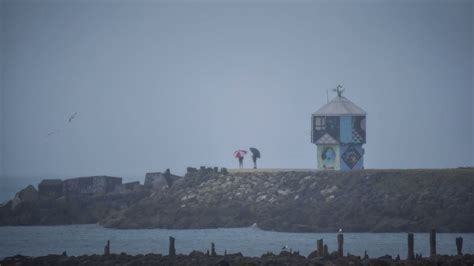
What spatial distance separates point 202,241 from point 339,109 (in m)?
16.2

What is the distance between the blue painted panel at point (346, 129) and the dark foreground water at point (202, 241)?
9.20m

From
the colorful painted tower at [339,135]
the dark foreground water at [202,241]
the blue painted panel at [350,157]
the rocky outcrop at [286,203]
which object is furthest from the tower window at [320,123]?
the dark foreground water at [202,241]

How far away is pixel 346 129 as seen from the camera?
278 ft

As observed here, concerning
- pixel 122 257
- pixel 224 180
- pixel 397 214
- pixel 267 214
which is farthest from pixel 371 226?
pixel 122 257

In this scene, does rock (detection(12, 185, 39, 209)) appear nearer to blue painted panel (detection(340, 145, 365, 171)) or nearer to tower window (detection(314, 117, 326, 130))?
tower window (detection(314, 117, 326, 130))

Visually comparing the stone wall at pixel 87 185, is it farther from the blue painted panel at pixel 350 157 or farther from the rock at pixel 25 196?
the blue painted panel at pixel 350 157

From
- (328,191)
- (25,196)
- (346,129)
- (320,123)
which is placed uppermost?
(320,123)

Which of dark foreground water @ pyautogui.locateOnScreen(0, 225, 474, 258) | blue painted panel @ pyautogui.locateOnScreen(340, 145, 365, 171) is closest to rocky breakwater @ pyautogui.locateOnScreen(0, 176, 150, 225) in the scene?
dark foreground water @ pyautogui.locateOnScreen(0, 225, 474, 258)

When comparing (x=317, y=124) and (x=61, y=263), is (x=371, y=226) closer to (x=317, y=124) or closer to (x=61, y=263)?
(x=317, y=124)

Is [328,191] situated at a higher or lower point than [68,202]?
higher

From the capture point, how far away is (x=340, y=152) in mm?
85125

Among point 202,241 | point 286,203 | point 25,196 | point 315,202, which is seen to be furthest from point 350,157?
point 25,196

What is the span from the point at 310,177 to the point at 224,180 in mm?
6647

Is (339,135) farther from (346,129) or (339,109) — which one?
(339,109)
